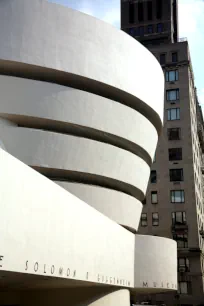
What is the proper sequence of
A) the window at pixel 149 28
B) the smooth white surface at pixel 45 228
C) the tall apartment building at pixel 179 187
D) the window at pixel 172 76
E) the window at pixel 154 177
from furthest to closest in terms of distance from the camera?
the window at pixel 149 28, the window at pixel 172 76, the window at pixel 154 177, the tall apartment building at pixel 179 187, the smooth white surface at pixel 45 228

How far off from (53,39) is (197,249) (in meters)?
34.1

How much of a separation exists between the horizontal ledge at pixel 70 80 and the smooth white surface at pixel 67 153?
246 cm

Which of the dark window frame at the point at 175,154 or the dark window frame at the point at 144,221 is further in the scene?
the dark window frame at the point at 175,154

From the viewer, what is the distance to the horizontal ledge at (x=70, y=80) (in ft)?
57.7

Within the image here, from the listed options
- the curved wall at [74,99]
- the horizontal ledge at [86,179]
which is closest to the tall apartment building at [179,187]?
the horizontal ledge at [86,179]

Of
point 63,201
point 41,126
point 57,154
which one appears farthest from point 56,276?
point 41,126

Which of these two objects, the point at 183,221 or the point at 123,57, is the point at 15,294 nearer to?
the point at 123,57

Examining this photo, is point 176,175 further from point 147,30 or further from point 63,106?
point 63,106

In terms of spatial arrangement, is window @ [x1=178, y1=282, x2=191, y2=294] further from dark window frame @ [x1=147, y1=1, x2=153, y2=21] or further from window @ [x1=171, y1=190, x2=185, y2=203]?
dark window frame @ [x1=147, y1=1, x2=153, y2=21]

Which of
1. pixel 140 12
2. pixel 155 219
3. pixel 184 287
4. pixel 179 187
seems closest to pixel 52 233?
pixel 184 287

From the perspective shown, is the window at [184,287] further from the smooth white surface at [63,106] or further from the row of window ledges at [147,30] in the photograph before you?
the row of window ledges at [147,30]

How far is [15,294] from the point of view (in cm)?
1816

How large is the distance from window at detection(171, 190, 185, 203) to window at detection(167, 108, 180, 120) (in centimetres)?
916

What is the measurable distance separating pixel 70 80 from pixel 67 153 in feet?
10.8
